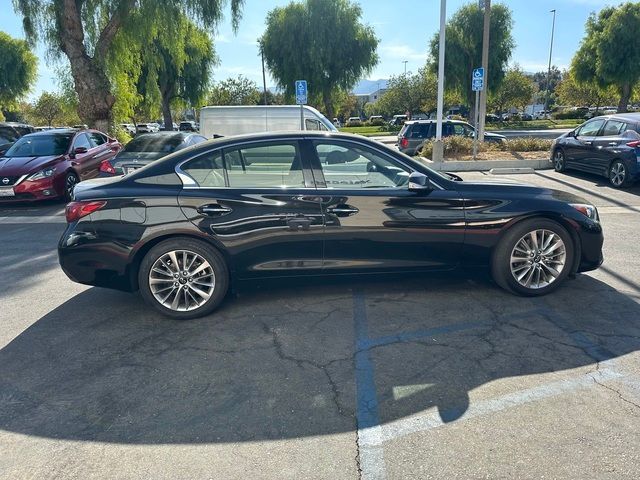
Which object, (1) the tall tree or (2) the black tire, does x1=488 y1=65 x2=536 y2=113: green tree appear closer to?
(1) the tall tree

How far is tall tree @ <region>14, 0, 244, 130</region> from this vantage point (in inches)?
656

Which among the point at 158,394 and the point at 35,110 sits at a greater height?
the point at 35,110

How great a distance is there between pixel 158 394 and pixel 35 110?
5748 cm

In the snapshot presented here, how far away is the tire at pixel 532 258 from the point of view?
4.59 meters

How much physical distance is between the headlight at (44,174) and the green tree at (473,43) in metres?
30.1

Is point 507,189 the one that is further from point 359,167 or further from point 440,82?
point 440,82

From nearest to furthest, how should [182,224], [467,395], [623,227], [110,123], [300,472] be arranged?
1. [300,472]
2. [467,395]
3. [182,224]
4. [623,227]
5. [110,123]

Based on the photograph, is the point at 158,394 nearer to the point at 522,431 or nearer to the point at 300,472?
the point at 300,472

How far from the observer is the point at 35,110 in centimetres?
5109

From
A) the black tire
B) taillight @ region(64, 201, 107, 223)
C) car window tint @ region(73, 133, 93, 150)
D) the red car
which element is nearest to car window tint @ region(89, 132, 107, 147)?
the red car

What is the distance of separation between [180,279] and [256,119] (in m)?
15.0

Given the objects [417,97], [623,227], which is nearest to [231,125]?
[623,227]

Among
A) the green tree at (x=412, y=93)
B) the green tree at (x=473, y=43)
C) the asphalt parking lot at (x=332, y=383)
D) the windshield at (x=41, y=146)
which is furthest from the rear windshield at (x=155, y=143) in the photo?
the green tree at (x=412, y=93)

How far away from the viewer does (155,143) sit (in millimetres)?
10680
